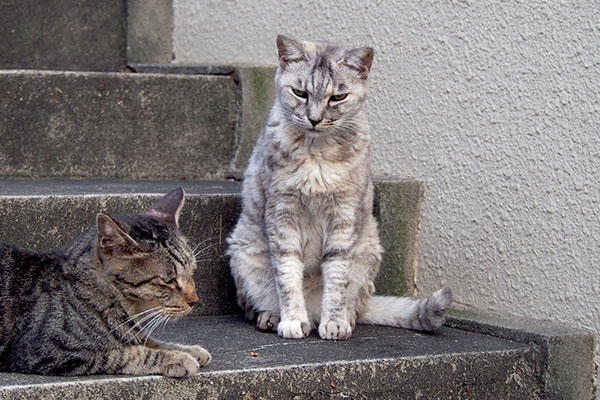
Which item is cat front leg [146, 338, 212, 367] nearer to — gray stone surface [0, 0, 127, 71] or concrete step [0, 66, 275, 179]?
concrete step [0, 66, 275, 179]

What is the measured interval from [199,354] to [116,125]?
5.81 ft

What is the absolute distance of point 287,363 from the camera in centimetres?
266

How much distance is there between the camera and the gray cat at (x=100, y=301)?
7.75 feet

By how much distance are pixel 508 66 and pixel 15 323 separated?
222 cm

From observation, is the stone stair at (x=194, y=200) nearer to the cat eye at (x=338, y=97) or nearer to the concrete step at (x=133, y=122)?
the concrete step at (x=133, y=122)

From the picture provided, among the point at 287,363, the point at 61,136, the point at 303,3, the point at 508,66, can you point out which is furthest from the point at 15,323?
the point at 303,3

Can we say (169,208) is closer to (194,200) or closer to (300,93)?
(194,200)

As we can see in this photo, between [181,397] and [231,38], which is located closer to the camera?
[181,397]

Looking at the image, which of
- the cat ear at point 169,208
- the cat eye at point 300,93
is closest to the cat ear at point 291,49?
the cat eye at point 300,93

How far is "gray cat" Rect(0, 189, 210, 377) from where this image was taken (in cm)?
236

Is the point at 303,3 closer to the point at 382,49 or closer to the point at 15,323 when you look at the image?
the point at 382,49

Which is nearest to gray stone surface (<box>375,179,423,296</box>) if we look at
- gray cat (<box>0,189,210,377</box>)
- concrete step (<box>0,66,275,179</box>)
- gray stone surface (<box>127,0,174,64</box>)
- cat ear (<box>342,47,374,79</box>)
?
cat ear (<box>342,47,374,79</box>)

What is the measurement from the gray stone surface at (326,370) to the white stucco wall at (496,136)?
32 centimetres

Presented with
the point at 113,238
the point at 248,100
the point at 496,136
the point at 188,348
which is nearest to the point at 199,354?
the point at 188,348
